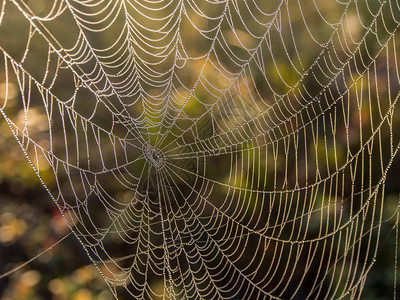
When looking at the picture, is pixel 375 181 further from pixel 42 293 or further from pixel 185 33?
pixel 42 293

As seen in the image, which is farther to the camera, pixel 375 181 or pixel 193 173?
pixel 193 173

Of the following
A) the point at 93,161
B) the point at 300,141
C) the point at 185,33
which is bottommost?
the point at 300,141

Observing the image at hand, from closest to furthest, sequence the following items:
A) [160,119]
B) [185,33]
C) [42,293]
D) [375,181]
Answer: [375,181], [160,119], [185,33], [42,293]

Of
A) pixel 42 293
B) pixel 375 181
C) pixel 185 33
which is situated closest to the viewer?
pixel 375 181

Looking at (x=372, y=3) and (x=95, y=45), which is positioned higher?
(x=95, y=45)

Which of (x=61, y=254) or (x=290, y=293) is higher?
(x=61, y=254)

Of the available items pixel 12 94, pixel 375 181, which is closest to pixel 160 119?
pixel 12 94

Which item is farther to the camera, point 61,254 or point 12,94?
point 61,254

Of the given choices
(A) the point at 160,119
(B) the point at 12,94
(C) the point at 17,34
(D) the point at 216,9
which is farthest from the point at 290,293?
(C) the point at 17,34

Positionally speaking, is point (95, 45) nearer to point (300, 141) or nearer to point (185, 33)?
point (185, 33)
